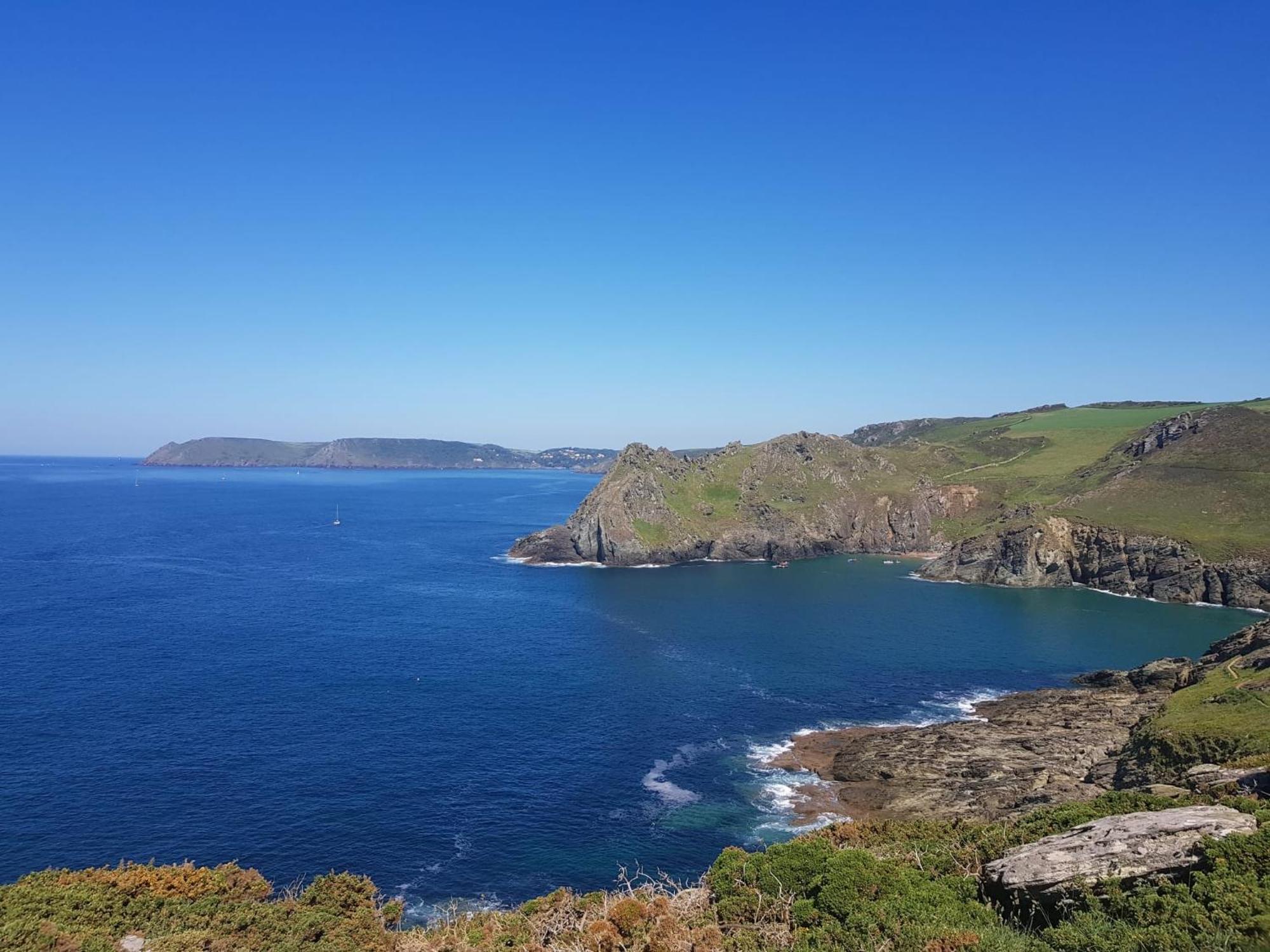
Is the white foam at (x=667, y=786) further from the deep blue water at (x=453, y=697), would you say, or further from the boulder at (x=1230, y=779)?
the boulder at (x=1230, y=779)

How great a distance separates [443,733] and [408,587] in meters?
79.3

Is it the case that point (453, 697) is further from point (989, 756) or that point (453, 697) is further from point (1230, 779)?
point (1230, 779)

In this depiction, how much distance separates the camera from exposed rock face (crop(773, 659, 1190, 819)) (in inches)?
2778

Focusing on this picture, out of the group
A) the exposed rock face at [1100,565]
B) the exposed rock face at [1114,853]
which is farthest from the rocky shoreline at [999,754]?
the exposed rock face at [1100,565]

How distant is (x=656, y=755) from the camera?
269 ft

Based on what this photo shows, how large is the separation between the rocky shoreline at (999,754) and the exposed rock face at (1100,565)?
7398 cm

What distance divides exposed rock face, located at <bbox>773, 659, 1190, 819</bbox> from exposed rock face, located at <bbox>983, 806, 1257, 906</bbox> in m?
39.5

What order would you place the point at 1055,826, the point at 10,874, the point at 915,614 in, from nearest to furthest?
the point at 1055,826
the point at 10,874
the point at 915,614

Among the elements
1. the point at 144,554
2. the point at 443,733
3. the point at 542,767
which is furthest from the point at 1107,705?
the point at 144,554

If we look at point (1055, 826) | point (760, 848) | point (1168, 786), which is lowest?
point (760, 848)

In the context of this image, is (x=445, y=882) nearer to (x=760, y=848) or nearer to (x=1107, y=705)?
(x=760, y=848)

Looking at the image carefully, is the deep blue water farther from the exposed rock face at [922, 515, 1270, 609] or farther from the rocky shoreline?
the exposed rock face at [922, 515, 1270, 609]

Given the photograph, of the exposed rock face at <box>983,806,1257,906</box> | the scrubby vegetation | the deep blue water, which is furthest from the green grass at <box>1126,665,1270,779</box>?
the exposed rock face at <box>983,806,1257,906</box>

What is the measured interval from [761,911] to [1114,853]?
13612 mm
